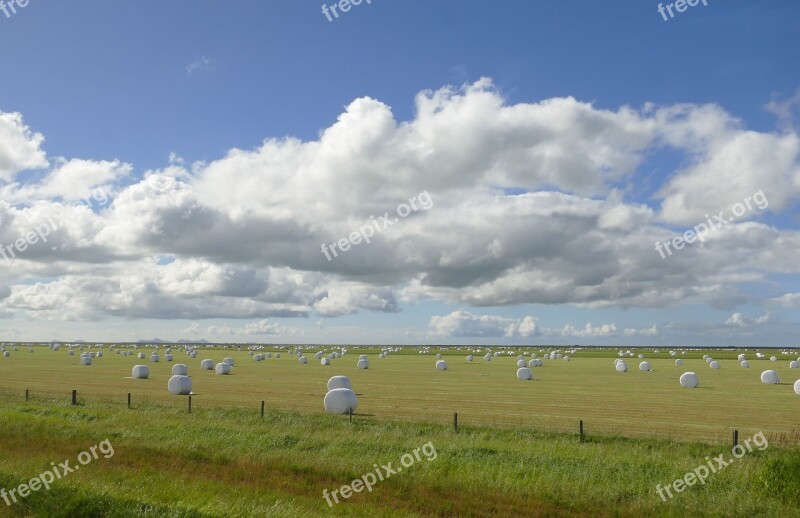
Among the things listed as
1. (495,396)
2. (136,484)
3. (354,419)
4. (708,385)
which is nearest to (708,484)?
(136,484)

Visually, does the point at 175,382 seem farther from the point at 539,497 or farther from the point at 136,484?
the point at 539,497

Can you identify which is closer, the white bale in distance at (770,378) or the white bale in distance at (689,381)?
the white bale in distance at (689,381)

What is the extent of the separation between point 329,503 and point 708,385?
5475cm

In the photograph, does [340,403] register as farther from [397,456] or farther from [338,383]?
[397,456]

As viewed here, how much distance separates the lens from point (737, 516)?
16.8 meters
